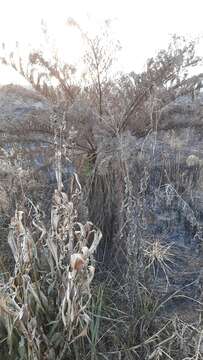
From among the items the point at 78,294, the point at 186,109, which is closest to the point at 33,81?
the point at 186,109

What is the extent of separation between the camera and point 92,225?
310 centimetres

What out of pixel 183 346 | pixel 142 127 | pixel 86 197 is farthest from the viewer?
pixel 142 127

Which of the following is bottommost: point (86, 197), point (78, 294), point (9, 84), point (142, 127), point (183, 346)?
point (183, 346)

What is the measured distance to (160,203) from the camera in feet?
12.4

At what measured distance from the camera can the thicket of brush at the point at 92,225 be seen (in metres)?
2.49

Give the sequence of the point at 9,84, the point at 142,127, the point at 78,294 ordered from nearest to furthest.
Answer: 1. the point at 78,294
2. the point at 142,127
3. the point at 9,84

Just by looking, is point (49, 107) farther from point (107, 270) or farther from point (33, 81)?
point (107, 270)

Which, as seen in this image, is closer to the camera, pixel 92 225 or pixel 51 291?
Result: pixel 51 291

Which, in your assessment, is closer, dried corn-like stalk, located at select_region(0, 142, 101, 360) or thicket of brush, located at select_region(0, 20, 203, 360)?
dried corn-like stalk, located at select_region(0, 142, 101, 360)

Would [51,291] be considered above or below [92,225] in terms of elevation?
below

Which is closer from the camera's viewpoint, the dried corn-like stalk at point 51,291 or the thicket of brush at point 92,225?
the dried corn-like stalk at point 51,291

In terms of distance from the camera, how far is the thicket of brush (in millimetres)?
2490

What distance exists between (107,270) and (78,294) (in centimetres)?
95

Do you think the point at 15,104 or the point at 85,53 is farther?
the point at 15,104
